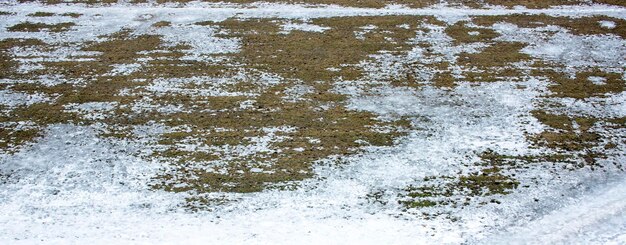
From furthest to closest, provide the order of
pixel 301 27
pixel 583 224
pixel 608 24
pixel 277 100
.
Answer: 1. pixel 301 27
2. pixel 608 24
3. pixel 277 100
4. pixel 583 224

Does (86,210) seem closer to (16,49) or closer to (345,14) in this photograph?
(16,49)

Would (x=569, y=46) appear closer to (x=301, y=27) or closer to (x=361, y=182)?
(x=301, y=27)

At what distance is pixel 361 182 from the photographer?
920cm

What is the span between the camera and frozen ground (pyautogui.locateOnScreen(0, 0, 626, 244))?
823 centimetres

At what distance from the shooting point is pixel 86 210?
8734 millimetres

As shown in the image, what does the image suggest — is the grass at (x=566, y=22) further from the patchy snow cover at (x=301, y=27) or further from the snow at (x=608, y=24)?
the patchy snow cover at (x=301, y=27)

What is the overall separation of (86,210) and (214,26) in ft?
23.8

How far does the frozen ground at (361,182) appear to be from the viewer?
8234 mm

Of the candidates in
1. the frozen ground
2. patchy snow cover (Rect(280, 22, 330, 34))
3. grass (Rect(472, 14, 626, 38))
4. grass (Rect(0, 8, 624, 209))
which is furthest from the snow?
patchy snow cover (Rect(280, 22, 330, 34))

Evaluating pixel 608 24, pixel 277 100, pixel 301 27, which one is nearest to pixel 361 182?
pixel 277 100

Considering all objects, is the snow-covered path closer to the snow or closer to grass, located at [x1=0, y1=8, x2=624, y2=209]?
grass, located at [x1=0, y1=8, x2=624, y2=209]

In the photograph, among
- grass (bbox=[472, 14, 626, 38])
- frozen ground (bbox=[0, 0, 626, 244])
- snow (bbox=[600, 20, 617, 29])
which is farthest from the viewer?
snow (bbox=[600, 20, 617, 29])

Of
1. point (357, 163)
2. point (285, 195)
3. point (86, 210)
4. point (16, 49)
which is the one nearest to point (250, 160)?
point (285, 195)

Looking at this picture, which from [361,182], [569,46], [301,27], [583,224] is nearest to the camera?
[583,224]
